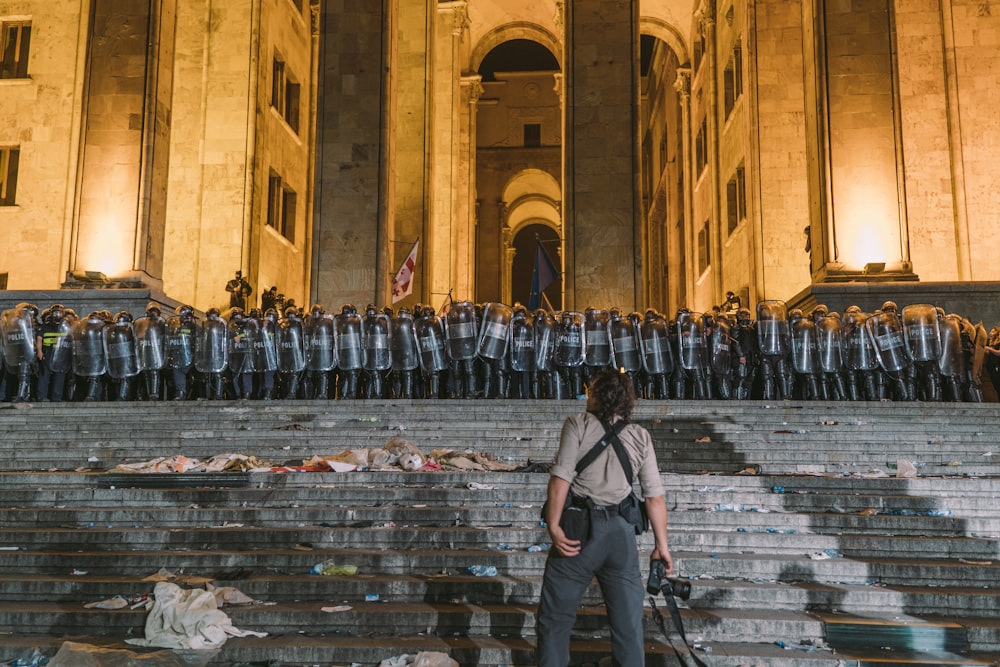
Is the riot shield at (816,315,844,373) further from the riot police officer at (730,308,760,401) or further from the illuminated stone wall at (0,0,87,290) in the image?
the illuminated stone wall at (0,0,87,290)

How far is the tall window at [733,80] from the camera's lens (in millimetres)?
25734

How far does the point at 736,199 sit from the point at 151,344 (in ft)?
63.8

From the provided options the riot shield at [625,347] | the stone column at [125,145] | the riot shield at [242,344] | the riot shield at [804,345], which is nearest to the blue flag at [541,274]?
the riot shield at [625,347]

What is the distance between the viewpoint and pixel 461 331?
44.1ft

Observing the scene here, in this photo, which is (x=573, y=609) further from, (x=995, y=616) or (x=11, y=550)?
(x=11, y=550)

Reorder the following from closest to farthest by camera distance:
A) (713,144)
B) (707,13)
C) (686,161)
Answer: (713,144) → (707,13) → (686,161)

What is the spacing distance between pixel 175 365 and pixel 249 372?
3.94 ft

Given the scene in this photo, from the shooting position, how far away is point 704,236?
106 feet

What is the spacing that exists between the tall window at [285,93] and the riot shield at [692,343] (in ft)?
57.3

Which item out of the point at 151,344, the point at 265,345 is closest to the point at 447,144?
the point at 265,345

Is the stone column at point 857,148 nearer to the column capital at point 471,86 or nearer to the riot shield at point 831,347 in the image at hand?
the riot shield at point 831,347

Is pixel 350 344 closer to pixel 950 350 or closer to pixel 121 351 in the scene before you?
pixel 121 351

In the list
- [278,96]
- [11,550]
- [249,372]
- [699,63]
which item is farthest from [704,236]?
[11,550]

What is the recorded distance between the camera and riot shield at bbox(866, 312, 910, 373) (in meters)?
13.0
